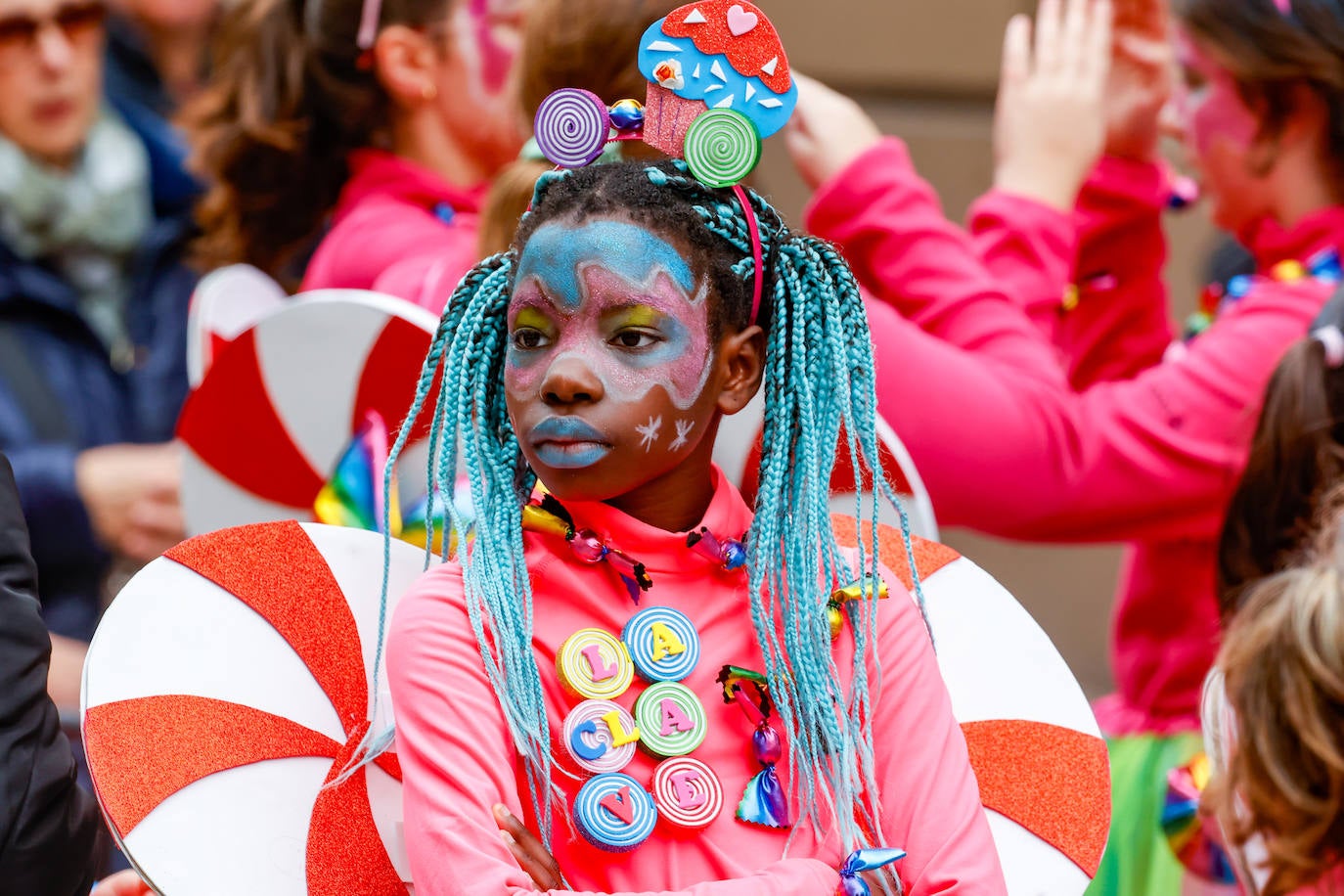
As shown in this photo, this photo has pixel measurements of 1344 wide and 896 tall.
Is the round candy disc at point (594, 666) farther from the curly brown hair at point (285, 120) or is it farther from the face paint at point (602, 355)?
the curly brown hair at point (285, 120)

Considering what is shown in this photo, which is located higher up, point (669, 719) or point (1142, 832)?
point (669, 719)

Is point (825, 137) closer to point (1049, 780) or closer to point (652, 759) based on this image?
point (1049, 780)

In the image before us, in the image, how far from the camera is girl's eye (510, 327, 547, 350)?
6.51 feet

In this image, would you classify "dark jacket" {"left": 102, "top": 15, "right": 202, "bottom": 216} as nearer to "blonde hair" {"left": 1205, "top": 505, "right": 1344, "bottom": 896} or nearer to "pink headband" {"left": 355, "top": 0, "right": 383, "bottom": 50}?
"pink headband" {"left": 355, "top": 0, "right": 383, "bottom": 50}

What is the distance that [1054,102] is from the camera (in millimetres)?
3473

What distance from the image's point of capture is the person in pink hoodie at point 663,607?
191 centimetres

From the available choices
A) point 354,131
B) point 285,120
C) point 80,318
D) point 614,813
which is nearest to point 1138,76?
point 354,131

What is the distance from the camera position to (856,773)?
1.99m

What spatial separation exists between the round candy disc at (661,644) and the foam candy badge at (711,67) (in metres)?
0.56

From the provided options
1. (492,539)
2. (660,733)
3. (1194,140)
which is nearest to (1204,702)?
(660,733)

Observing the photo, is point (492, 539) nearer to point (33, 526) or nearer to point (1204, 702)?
point (1204, 702)

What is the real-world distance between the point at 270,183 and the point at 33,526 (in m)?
0.91

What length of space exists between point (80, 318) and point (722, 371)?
2378mm

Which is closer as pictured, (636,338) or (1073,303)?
(636,338)
